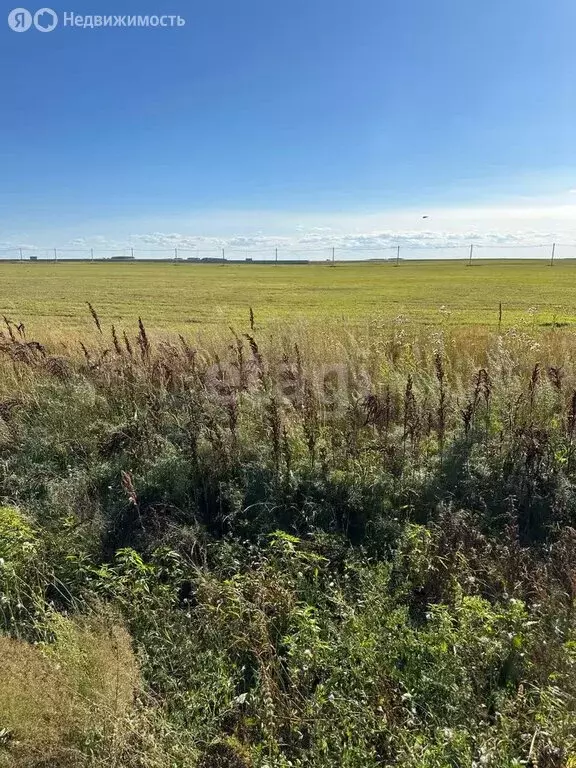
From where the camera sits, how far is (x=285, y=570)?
3598 mm

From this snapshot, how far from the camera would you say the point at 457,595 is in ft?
10.3

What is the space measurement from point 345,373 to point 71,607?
A: 4335 millimetres

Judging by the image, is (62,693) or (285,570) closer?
(62,693)

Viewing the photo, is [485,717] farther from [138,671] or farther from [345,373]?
[345,373]

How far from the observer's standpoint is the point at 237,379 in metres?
6.30

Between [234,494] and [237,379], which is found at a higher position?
[237,379]

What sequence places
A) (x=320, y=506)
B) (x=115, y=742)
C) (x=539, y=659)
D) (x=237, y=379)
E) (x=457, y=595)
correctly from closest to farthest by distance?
(x=115, y=742)
(x=539, y=659)
(x=457, y=595)
(x=320, y=506)
(x=237, y=379)

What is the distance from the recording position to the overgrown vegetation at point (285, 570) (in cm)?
247

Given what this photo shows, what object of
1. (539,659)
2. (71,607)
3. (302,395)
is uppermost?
(302,395)

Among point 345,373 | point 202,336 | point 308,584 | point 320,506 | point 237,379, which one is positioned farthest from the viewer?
point 202,336

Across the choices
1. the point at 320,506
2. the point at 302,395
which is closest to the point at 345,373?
the point at 302,395

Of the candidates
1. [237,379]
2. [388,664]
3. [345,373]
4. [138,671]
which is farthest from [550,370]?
[138,671]

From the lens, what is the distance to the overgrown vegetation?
2471mm

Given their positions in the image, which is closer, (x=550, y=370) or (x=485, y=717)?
(x=485, y=717)
